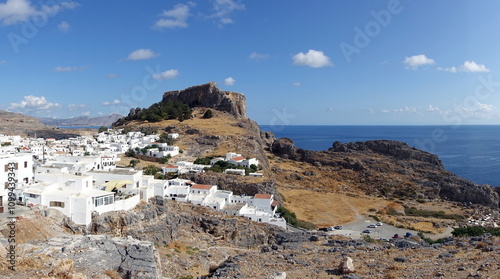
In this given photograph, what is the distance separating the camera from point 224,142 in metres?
60.8

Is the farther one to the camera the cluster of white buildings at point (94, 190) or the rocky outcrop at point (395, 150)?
the rocky outcrop at point (395, 150)

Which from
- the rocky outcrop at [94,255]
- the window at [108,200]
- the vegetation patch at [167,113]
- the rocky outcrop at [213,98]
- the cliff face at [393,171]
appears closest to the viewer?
the rocky outcrop at [94,255]

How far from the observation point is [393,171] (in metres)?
66.8

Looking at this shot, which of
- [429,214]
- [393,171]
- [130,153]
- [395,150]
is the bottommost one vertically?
[429,214]

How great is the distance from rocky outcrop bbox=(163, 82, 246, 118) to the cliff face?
15058 millimetres

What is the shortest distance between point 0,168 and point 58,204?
523cm

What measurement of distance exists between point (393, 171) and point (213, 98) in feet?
152

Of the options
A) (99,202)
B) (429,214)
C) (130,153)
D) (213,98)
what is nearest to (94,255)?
(99,202)

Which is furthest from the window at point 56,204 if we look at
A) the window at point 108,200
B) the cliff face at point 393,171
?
the cliff face at point 393,171

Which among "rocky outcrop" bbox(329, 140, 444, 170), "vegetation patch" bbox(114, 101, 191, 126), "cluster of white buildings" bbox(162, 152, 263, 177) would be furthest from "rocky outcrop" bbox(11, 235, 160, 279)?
"rocky outcrop" bbox(329, 140, 444, 170)

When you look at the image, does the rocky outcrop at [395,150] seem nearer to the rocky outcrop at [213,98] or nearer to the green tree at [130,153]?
the rocky outcrop at [213,98]

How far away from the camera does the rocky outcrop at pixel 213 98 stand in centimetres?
8850

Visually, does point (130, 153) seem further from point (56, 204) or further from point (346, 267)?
point (346, 267)

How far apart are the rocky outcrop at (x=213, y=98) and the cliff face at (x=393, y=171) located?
1506cm
